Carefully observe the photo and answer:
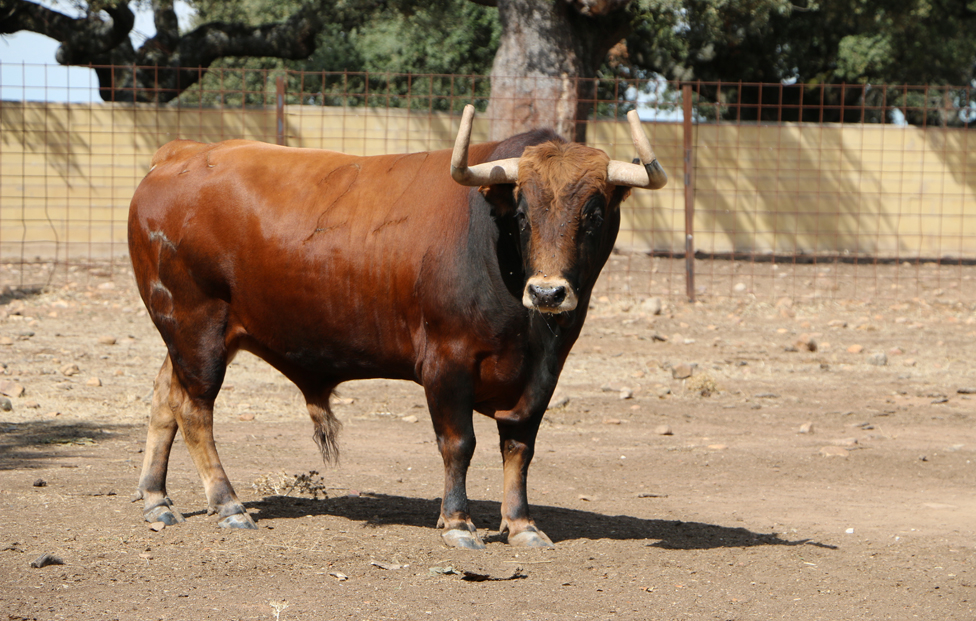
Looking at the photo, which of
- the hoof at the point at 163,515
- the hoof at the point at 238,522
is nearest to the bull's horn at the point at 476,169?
the hoof at the point at 238,522

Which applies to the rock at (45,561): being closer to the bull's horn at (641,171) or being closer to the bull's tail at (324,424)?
the bull's tail at (324,424)

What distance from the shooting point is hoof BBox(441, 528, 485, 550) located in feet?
15.9

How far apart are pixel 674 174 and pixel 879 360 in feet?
22.1

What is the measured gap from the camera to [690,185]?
13.4 meters

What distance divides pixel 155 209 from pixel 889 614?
152 inches

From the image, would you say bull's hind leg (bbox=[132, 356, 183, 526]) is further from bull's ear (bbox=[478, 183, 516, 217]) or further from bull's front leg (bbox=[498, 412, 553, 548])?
bull's ear (bbox=[478, 183, 516, 217])

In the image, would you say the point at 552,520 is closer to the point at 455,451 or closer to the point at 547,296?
the point at 455,451

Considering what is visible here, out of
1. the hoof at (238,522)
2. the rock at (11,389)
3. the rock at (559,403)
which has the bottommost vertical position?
the rock at (559,403)

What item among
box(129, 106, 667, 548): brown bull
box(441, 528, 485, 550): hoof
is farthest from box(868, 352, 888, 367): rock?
box(441, 528, 485, 550): hoof

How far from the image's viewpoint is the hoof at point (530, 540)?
4.93m

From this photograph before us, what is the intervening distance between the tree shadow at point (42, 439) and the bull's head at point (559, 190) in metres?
3.38

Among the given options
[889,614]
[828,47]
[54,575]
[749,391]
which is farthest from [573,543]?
[828,47]

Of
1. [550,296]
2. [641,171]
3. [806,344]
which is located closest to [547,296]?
[550,296]

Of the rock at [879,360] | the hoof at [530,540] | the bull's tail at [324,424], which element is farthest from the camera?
the rock at [879,360]
